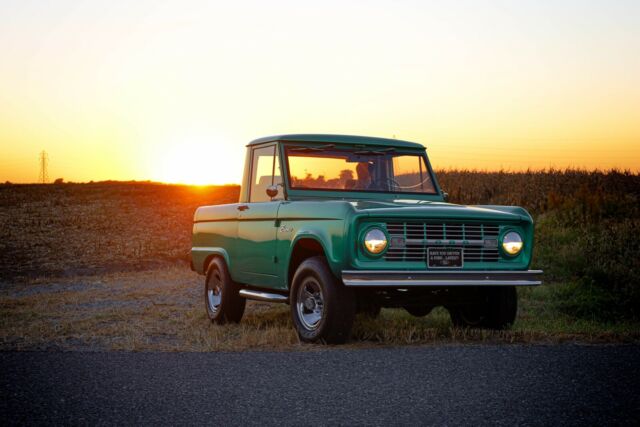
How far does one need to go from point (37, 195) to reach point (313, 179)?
3315 centimetres

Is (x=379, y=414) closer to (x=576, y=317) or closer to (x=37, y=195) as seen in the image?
(x=576, y=317)

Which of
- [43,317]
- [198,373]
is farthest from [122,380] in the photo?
[43,317]

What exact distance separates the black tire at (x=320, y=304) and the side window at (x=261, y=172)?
1649 mm

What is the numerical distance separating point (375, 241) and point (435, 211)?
713 mm

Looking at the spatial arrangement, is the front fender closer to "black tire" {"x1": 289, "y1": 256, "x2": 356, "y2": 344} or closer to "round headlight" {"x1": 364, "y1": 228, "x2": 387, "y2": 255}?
"black tire" {"x1": 289, "y1": 256, "x2": 356, "y2": 344}

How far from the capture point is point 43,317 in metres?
11.9

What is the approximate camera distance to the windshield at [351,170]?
30.7 ft

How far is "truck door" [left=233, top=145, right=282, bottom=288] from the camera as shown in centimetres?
Result: 917

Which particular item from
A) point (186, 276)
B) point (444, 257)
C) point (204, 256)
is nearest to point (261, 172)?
Answer: point (204, 256)

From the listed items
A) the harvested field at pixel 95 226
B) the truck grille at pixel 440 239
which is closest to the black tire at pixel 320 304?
the truck grille at pixel 440 239

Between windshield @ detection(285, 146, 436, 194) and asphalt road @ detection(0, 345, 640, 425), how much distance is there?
2.49 meters

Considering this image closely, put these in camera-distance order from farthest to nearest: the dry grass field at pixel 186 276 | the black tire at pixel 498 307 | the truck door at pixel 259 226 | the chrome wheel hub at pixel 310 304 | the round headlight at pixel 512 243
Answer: the truck door at pixel 259 226
the dry grass field at pixel 186 276
the black tire at pixel 498 307
the round headlight at pixel 512 243
the chrome wheel hub at pixel 310 304

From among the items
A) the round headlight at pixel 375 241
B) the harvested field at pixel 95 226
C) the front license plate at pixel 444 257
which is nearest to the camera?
the round headlight at pixel 375 241

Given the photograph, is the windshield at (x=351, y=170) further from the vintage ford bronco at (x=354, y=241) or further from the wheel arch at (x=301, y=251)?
the wheel arch at (x=301, y=251)
